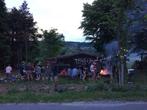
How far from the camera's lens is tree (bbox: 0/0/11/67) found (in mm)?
64562

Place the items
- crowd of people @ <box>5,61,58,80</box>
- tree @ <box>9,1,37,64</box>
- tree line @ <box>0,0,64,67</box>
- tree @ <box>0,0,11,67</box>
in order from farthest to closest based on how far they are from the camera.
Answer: tree @ <box>9,1,37,64</box>, tree line @ <box>0,0,64,67</box>, tree @ <box>0,0,11,67</box>, crowd of people @ <box>5,61,58,80</box>

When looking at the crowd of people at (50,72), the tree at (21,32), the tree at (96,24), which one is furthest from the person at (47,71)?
the tree at (21,32)

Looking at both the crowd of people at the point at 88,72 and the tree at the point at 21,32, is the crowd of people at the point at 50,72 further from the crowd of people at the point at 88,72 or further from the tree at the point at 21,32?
the tree at the point at 21,32

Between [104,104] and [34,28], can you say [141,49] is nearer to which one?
[104,104]

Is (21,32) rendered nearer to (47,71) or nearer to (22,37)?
(22,37)

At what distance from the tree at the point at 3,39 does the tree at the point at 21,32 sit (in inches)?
91.7

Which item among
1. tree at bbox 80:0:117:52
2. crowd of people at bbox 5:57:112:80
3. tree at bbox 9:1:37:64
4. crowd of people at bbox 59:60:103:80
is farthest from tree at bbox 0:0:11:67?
crowd of people at bbox 59:60:103:80

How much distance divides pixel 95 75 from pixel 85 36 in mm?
22491

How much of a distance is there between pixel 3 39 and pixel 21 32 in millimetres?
6478

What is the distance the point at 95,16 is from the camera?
65.1 metres

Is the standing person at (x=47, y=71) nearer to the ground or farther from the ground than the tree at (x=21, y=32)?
nearer to the ground

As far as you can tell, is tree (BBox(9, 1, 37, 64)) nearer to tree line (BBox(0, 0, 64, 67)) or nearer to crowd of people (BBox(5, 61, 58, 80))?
tree line (BBox(0, 0, 64, 67))

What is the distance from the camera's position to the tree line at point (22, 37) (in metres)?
66.4

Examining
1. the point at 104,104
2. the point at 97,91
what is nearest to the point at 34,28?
the point at 97,91
